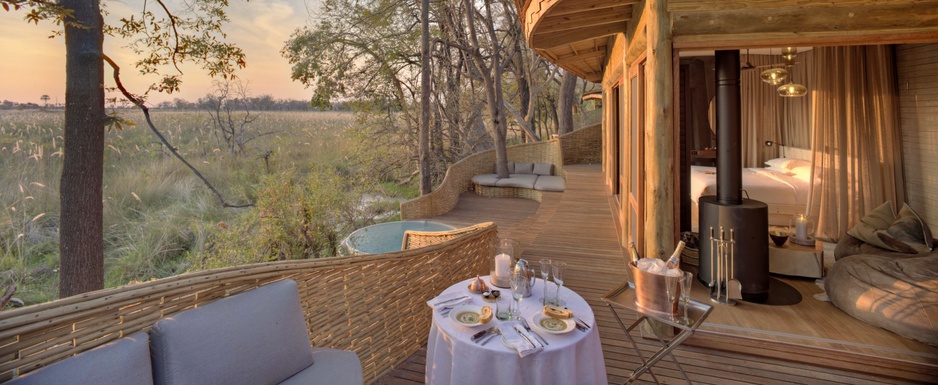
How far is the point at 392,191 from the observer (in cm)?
1541

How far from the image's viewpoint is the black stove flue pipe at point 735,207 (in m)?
3.59

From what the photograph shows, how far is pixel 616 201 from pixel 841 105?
3.66 meters

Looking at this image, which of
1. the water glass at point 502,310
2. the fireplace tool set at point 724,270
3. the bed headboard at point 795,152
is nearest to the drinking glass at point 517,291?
the water glass at point 502,310

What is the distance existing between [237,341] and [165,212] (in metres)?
9.49

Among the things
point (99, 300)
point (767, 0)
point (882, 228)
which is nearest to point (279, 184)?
point (99, 300)

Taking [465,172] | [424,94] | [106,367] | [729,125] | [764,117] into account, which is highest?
[424,94]

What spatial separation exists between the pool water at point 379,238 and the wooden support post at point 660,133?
459cm

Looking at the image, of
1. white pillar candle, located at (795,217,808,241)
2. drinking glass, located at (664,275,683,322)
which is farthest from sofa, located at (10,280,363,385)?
white pillar candle, located at (795,217,808,241)

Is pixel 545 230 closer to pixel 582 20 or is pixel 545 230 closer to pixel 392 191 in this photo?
pixel 582 20

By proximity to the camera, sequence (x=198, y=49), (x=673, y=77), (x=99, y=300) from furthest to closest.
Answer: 1. (x=198, y=49)
2. (x=673, y=77)
3. (x=99, y=300)

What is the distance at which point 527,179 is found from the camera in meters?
12.6

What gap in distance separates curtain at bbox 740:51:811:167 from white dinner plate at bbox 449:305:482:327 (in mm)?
→ 7393

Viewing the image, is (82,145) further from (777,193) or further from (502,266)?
(777,193)

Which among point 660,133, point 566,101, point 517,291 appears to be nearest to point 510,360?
point 517,291
